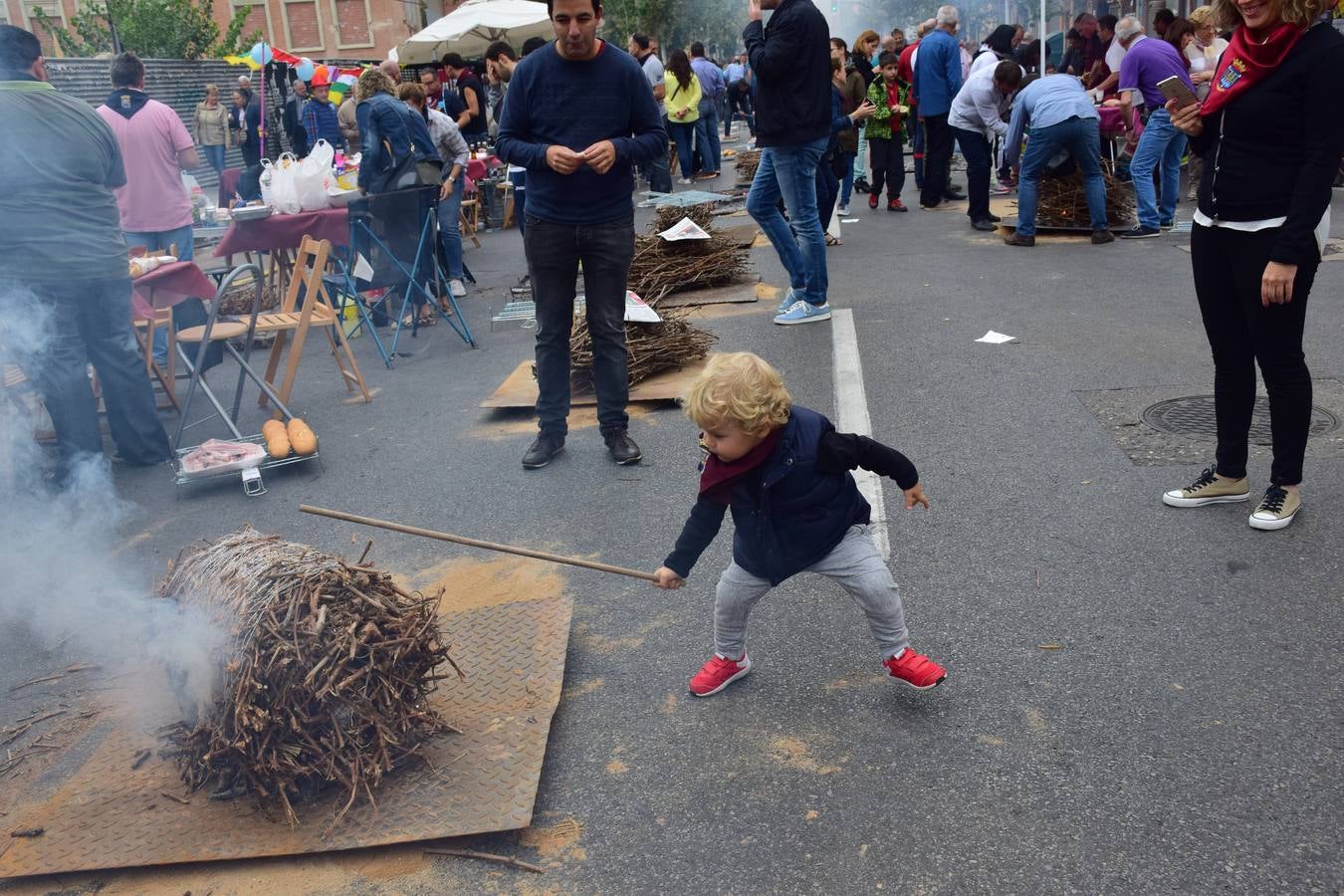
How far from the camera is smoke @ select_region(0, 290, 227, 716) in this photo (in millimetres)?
2850

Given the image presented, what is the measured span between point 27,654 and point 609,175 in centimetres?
300

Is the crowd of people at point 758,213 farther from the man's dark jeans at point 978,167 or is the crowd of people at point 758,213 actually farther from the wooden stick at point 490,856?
the wooden stick at point 490,856

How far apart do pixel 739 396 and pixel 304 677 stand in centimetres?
123

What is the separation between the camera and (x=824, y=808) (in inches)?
103

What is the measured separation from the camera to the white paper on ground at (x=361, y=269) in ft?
25.1

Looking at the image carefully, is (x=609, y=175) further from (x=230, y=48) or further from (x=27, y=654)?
(x=230, y=48)

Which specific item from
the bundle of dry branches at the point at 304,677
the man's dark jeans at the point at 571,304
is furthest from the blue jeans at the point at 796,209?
the bundle of dry branches at the point at 304,677

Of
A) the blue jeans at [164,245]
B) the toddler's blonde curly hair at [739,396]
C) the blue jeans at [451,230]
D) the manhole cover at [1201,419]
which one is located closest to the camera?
the toddler's blonde curly hair at [739,396]

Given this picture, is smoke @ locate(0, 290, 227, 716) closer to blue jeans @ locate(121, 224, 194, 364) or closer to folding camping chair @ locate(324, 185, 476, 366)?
blue jeans @ locate(121, 224, 194, 364)

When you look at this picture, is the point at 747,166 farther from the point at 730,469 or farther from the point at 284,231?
the point at 730,469

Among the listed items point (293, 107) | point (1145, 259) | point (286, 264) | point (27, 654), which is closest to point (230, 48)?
point (293, 107)

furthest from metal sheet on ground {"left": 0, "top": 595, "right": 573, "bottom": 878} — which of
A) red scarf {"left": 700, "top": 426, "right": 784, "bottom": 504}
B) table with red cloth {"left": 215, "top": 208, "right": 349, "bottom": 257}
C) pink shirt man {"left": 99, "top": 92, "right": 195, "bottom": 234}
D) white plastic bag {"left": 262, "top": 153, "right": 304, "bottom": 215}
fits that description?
pink shirt man {"left": 99, "top": 92, "right": 195, "bottom": 234}

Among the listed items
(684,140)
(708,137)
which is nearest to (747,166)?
(684,140)

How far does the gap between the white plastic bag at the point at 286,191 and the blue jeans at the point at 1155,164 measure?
7.18m
